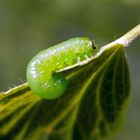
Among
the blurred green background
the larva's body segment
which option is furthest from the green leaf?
the blurred green background

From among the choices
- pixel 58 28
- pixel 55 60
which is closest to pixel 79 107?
pixel 55 60

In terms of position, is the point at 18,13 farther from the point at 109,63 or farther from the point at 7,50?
the point at 109,63

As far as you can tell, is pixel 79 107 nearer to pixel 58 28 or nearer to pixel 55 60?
pixel 55 60

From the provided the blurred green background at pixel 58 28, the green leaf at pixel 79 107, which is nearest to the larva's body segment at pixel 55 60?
the green leaf at pixel 79 107

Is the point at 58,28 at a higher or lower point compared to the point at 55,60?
higher

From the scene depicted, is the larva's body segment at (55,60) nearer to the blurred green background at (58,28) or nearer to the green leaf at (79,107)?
the green leaf at (79,107)

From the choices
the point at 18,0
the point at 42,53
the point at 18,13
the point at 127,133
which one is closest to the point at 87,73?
the point at 42,53

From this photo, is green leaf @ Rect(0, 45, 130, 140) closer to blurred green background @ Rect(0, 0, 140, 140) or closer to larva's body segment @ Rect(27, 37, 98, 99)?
larva's body segment @ Rect(27, 37, 98, 99)
